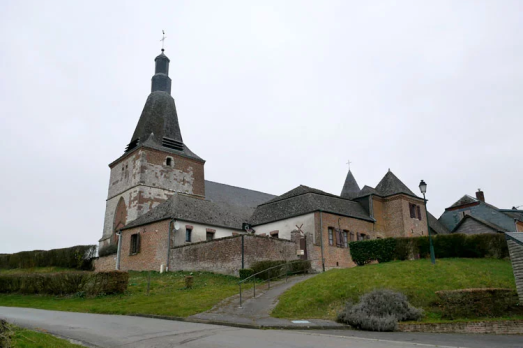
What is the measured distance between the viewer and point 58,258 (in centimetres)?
3812

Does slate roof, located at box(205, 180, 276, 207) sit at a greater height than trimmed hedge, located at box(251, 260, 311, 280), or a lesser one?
greater

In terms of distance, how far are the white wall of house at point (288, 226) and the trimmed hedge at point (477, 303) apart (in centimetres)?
1606

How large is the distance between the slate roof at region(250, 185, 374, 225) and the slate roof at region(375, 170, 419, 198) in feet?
12.7

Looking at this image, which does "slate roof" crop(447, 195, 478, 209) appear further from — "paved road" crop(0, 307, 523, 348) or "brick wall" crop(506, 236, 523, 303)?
"paved road" crop(0, 307, 523, 348)

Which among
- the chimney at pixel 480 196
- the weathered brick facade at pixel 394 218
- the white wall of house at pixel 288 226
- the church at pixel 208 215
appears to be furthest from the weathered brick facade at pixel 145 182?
the chimney at pixel 480 196

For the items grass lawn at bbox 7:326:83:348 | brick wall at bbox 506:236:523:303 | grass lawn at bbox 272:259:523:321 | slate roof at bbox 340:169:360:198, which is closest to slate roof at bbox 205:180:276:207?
slate roof at bbox 340:169:360:198

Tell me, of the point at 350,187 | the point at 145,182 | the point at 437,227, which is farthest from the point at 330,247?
the point at 437,227

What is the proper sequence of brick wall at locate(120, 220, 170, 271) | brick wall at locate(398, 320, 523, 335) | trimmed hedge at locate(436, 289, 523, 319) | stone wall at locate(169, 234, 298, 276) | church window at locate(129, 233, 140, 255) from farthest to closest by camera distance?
church window at locate(129, 233, 140, 255)
brick wall at locate(120, 220, 170, 271)
stone wall at locate(169, 234, 298, 276)
trimmed hedge at locate(436, 289, 523, 319)
brick wall at locate(398, 320, 523, 335)

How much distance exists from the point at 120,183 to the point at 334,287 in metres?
32.0

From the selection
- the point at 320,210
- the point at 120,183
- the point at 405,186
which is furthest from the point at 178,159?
the point at 405,186

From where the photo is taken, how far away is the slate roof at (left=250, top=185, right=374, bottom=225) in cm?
3167

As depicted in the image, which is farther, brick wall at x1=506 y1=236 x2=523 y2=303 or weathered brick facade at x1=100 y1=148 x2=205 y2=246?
weathered brick facade at x1=100 y1=148 x2=205 y2=246

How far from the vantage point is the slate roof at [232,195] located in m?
44.7

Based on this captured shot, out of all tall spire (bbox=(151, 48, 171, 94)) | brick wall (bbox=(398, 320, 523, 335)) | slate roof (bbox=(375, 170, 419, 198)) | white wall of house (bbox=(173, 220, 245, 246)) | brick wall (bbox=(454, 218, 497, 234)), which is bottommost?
brick wall (bbox=(398, 320, 523, 335))
